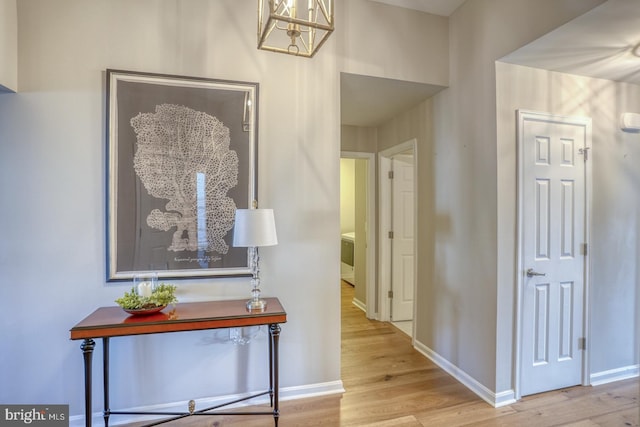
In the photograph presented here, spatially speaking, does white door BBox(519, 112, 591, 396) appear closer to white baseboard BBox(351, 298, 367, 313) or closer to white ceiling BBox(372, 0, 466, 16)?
white ceiling BBox(372, 0, 466, 16)

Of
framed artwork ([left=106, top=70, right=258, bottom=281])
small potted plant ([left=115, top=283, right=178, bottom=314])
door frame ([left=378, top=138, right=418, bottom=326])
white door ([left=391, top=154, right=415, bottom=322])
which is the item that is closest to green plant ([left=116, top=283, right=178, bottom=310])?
small potted plant ([left=115, top=283, right=178, bottom=314])

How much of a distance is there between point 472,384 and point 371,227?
200 cm

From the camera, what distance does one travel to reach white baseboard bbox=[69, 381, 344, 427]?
2.03 meters

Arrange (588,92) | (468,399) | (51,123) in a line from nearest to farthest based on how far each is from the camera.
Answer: (51,123), (468,399), (588,92)

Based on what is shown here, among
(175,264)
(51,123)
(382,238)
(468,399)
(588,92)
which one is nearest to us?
(51,123)

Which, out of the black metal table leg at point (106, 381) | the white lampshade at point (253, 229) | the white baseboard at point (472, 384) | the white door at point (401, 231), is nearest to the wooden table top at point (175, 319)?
Result: the black metal table leg at point (106, 381)

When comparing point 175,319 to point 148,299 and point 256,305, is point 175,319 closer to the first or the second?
point 148,299

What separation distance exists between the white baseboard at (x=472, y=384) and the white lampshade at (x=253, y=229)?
195cm

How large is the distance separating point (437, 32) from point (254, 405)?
130 inches

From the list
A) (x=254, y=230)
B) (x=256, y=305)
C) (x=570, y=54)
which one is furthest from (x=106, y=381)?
(x=570, y=54)

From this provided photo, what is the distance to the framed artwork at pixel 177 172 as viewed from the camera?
6.77ft

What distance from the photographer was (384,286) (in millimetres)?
3982

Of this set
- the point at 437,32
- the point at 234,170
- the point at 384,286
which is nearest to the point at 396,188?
the point at 384,286

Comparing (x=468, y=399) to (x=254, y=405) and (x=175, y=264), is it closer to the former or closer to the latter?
(x=254, y=405)
